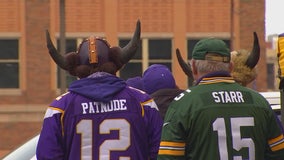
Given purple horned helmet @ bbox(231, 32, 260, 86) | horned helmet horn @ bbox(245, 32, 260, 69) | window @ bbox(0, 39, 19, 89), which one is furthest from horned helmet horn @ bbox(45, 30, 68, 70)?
window @ bbox(0, 39, 19, 89)

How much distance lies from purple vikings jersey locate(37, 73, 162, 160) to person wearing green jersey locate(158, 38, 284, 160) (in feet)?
1.11

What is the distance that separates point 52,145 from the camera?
4059 mm

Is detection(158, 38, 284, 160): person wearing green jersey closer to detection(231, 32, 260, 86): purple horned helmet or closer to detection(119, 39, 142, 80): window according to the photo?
detection(231, 32, 260, 86): purple horned helmet

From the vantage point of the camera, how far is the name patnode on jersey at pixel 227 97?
12.9 ft

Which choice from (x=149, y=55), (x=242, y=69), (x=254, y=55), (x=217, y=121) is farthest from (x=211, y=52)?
(x=149, y=55)

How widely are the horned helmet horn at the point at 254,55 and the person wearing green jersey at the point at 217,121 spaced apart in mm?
594

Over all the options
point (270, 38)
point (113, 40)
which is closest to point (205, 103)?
point (113, 40)

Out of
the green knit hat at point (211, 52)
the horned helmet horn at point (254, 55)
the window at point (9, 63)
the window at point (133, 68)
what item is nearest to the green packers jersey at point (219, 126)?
the green knit hat at point (211, 52)

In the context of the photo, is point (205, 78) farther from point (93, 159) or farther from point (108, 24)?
point (108, 24)

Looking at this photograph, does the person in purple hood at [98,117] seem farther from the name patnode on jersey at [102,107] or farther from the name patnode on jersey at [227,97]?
the name patnode on jersey at [227,97]

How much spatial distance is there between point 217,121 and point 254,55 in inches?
42.8

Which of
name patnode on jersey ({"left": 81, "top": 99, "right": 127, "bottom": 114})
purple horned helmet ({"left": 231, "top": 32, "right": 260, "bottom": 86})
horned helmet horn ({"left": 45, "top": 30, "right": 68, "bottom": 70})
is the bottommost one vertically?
name patnode on jersey ({"left": 81, "top": 99, "right": 127, "bottom": 114})

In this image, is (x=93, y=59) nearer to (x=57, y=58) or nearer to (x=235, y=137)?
(x=57, y=58)

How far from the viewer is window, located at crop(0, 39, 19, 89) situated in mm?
29891
